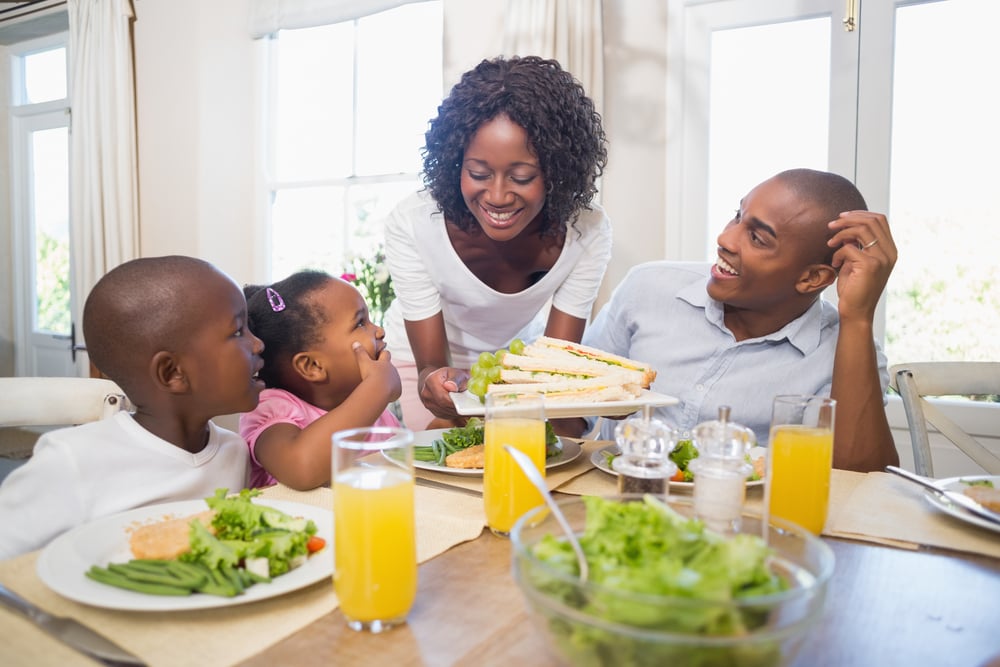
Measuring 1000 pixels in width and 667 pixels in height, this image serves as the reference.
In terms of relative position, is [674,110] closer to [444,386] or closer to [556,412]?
[444,386]

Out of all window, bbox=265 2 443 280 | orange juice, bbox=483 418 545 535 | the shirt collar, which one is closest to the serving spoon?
orange juice, bbox=483 418 545 535

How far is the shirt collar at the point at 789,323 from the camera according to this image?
80.6 inches

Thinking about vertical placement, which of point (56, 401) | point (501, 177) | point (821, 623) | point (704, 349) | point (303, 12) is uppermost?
point (303, 12)

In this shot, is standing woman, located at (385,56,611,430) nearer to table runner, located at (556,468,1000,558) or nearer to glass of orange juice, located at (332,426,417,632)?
table runner, located at (556,468,1000,558)

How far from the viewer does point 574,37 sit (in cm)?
361

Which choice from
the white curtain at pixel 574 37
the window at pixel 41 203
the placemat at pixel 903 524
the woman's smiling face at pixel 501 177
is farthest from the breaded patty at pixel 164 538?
the window at pixel 41 203

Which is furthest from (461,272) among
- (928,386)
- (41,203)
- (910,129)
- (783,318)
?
(41,203)

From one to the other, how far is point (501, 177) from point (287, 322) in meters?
0.75

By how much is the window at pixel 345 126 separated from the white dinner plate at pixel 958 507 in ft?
12.1

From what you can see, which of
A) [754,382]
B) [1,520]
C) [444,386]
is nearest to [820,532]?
[754,382]

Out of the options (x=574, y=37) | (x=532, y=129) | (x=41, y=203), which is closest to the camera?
(x=532, y=129)

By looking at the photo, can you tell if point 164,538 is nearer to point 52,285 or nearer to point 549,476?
point 549,476

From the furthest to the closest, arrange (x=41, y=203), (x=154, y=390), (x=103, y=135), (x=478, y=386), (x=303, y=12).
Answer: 1. (x=41, y=203)
2. (x=103, y=135)
3. (x=303, y=12)
4. (x=478, y=386)
5. (x=154, y=390)

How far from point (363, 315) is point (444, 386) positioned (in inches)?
10.9
